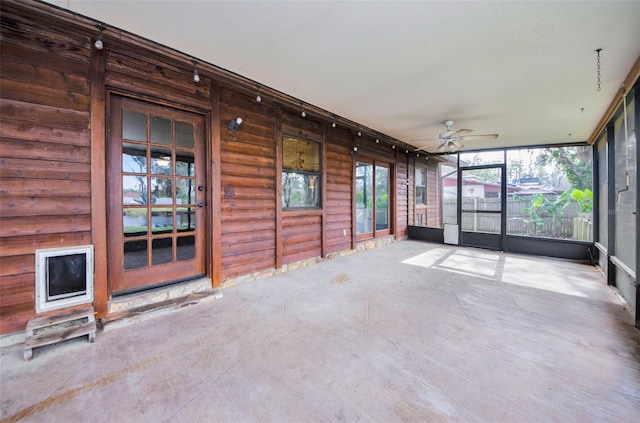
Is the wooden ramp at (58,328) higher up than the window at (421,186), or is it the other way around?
the window at (421,186)

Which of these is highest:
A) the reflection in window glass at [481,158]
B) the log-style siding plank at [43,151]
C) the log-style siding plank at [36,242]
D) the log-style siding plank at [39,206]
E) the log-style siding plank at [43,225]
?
the reflection in window glass at [481,158]

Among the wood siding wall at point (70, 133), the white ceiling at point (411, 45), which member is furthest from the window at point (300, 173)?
the wood siding wall at point (70, 133)

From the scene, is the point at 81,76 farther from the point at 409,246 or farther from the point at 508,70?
the point at 409,246

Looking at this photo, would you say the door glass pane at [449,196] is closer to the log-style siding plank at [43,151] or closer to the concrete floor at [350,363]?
the concrete floor at [350,363]

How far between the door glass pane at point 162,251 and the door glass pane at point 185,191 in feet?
1.57

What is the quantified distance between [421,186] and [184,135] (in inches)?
278

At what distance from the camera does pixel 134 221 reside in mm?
2727

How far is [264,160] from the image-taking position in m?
3.88

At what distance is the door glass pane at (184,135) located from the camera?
3.06m

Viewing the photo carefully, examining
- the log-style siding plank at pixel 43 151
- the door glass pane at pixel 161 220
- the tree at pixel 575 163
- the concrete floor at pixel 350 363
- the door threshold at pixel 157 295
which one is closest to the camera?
the concrete floor at pixel 350 363

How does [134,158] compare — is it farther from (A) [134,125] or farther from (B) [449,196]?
(B) [449,196]

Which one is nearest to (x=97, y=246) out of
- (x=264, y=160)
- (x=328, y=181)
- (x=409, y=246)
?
(x=264, y=160)

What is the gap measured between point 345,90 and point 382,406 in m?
3.39

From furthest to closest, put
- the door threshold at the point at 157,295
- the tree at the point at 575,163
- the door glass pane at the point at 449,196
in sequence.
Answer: the tree at the point at 575,163, the door glass pane at the point at 449,196, the door threshold at the point at 157,295
